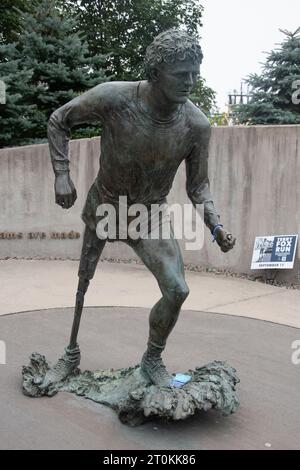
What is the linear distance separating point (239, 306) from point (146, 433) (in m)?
3.48

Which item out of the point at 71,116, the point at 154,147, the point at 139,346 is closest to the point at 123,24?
the point at 139,346

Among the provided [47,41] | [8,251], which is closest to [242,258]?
[8,251]

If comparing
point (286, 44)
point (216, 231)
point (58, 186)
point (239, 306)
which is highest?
point (286, 44)

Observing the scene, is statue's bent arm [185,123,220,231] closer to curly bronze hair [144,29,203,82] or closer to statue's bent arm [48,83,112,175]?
curly bronze hair [144,29,203,82]

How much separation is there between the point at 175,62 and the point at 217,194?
5.30 meters

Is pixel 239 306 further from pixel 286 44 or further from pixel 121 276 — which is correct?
pixel 286 44

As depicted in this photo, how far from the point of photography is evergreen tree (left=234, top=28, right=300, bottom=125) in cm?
1010

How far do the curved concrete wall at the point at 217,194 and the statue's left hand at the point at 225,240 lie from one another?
181 inches

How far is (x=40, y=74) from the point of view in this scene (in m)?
10.9

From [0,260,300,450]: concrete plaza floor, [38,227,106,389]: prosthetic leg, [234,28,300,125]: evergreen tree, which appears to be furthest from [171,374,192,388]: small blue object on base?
[234,28,300,125]: evergreen tree

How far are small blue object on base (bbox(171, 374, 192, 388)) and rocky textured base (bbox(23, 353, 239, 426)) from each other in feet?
0.15

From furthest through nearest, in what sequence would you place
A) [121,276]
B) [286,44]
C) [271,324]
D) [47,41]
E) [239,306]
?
[47,41], [286,44], [121,276], [239,306], [271,324]

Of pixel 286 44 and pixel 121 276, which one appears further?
pixel 286 44

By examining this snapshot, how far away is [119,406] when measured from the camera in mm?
3178
